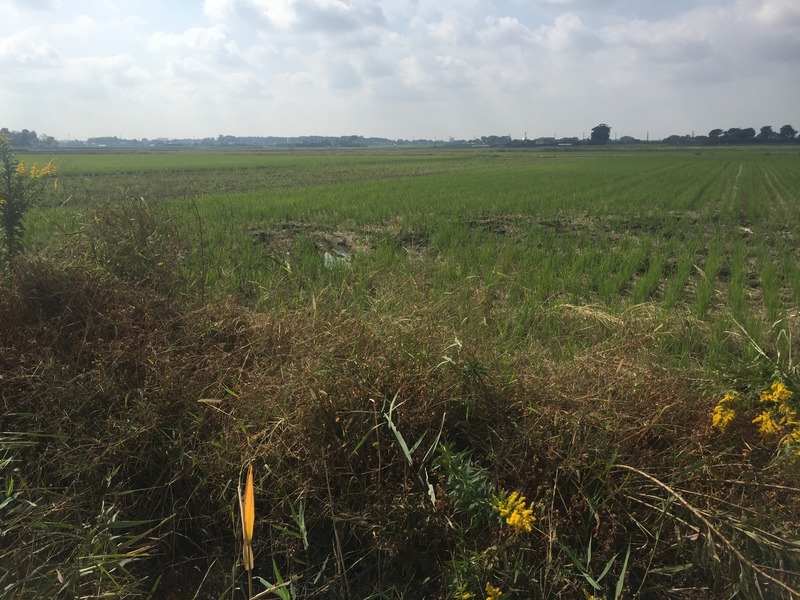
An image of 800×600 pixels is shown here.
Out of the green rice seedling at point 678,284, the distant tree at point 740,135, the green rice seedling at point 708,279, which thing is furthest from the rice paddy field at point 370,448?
the distant tree at point 740,135

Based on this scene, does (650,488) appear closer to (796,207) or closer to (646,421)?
(646,421)

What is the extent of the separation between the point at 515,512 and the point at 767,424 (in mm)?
1433

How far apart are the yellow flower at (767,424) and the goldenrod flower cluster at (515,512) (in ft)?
4.30

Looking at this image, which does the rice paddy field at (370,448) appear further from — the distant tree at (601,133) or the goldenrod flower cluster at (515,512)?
the distant tree at (601,133)

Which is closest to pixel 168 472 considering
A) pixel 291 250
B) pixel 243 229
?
pixel 291 250

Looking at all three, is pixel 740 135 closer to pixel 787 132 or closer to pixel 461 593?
pixel 787 132

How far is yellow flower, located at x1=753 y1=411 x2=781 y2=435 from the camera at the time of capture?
248cm

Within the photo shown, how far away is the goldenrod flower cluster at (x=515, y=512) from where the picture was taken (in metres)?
2.00

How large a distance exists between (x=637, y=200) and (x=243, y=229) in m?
11.7

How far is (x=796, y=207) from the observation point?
14336mm

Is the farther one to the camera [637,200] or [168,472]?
[637,200]

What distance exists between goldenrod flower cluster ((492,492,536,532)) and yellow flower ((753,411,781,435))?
4.30ft

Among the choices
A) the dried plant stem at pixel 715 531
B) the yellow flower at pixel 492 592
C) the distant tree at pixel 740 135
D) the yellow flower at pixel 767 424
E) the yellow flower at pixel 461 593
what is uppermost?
the distant tree at pixel 740 135

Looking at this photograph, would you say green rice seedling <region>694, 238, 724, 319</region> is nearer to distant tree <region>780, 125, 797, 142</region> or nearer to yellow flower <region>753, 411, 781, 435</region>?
yellow flower <region>753, 411, 781, 435</region>
